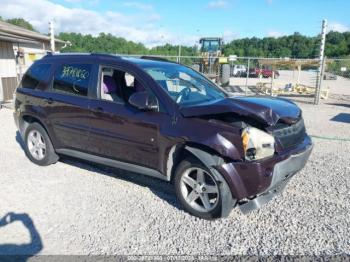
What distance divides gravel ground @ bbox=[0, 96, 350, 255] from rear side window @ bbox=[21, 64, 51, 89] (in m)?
1.38

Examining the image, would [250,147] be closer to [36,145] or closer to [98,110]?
[98,110]

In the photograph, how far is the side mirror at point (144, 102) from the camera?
436cm

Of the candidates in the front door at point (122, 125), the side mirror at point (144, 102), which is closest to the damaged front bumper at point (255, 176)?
the front door at point (122, 125)

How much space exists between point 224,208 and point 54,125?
3106mm

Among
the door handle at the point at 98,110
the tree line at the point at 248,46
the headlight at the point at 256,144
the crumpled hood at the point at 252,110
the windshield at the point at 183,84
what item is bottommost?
the headlight at the point at 256,144

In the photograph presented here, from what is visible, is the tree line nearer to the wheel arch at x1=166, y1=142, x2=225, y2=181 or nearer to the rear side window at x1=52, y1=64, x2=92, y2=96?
the rear side window at x1=52, y1=64, x2=92, y2=96

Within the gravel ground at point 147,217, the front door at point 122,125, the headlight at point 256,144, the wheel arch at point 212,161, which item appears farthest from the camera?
the front door at point 122,125

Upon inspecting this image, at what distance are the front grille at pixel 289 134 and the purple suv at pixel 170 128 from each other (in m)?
0.01

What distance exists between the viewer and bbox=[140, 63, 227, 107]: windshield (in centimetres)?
464

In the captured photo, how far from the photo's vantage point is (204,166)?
13.3ft

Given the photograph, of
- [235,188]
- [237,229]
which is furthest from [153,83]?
[237,229]

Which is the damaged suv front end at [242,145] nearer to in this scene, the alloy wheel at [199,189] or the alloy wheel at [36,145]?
the alloy wheel at [199,189]

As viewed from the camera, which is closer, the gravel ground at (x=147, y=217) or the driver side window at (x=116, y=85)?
the gravel ground at (x=147, y=217)

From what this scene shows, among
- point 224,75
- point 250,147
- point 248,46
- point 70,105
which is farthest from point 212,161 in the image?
point 248,46
